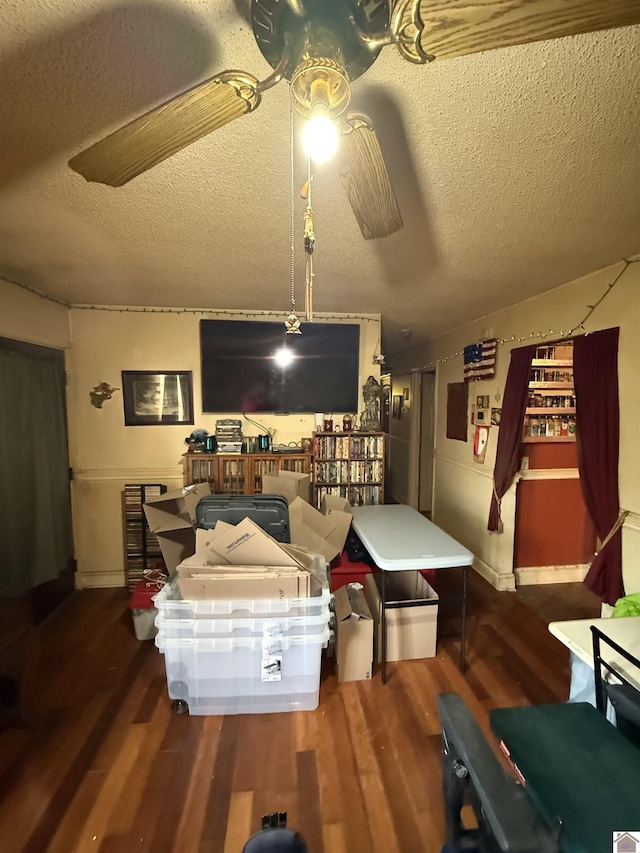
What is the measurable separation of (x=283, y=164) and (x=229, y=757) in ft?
7.79

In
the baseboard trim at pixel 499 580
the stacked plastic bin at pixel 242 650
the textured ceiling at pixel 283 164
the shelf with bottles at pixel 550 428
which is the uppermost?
the textured ceiling at pixel 283 164

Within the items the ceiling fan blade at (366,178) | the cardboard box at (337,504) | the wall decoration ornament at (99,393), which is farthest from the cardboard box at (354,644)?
the wall decoration ornament at (99,393)

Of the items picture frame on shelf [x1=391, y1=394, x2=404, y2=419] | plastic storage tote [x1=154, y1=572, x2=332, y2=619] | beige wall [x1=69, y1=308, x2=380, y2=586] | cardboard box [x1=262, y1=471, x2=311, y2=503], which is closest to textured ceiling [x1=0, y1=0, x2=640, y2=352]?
beige wall [x1=69, y1=308, x2=380, y2=586]

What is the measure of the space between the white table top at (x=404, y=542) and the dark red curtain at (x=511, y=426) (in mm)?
849

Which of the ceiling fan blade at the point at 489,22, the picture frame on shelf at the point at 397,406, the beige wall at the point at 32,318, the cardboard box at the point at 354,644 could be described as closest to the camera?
the ceiling fan blade at the point at 489,22

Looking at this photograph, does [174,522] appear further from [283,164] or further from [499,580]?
[499,580]

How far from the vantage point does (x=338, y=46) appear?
0.73m

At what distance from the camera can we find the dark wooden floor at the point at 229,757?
1362 mm

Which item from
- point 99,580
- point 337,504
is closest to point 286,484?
point 337,504

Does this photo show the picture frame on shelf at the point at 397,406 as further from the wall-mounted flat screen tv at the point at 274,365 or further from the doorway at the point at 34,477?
the doorway at the point at 34,477

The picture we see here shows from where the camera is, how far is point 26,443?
258cm

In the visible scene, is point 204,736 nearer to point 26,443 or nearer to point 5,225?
point 26,443

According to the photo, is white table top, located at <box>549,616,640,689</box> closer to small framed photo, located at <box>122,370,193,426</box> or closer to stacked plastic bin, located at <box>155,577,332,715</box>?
stacked plastic bin, located at <box>155,577,332,715</box>

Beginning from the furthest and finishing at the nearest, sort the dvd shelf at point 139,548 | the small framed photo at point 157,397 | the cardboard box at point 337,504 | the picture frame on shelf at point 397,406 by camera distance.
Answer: the picture frame on shelf at point 397,406 → the small framed photo at point 157,397 → the dvd shelf at point 139,548 → the cardboard box at point 337,504
